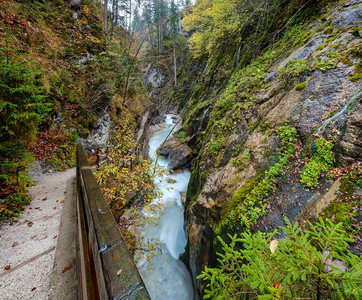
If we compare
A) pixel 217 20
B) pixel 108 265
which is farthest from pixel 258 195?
pixel 217 20

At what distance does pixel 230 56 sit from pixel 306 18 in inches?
193

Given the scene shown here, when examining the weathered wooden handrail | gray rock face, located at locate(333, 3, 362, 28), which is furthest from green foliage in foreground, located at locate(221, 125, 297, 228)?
gray rock face, located at locate(333, 3, 362, 28)

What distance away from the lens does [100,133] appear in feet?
28.9

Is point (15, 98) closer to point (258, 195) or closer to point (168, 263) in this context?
point (258, 195)

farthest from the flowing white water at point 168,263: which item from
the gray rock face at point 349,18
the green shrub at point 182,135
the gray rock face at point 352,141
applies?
the gray rock face at point 349,18

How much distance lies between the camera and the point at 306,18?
533 centimetres

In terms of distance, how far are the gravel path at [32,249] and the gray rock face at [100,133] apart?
4172 millimetres

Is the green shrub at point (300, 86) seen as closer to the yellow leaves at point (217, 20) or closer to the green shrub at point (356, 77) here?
the green shrub at point (356, 77)

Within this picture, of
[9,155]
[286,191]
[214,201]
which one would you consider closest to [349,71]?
[286,191]

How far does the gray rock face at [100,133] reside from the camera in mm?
8180

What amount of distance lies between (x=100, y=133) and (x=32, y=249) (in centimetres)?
717

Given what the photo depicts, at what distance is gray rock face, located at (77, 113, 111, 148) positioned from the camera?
818 centimetres

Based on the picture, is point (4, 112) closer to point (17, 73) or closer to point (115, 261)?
point (17, 73)

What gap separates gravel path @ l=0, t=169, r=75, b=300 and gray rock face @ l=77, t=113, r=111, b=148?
13.7 feet
